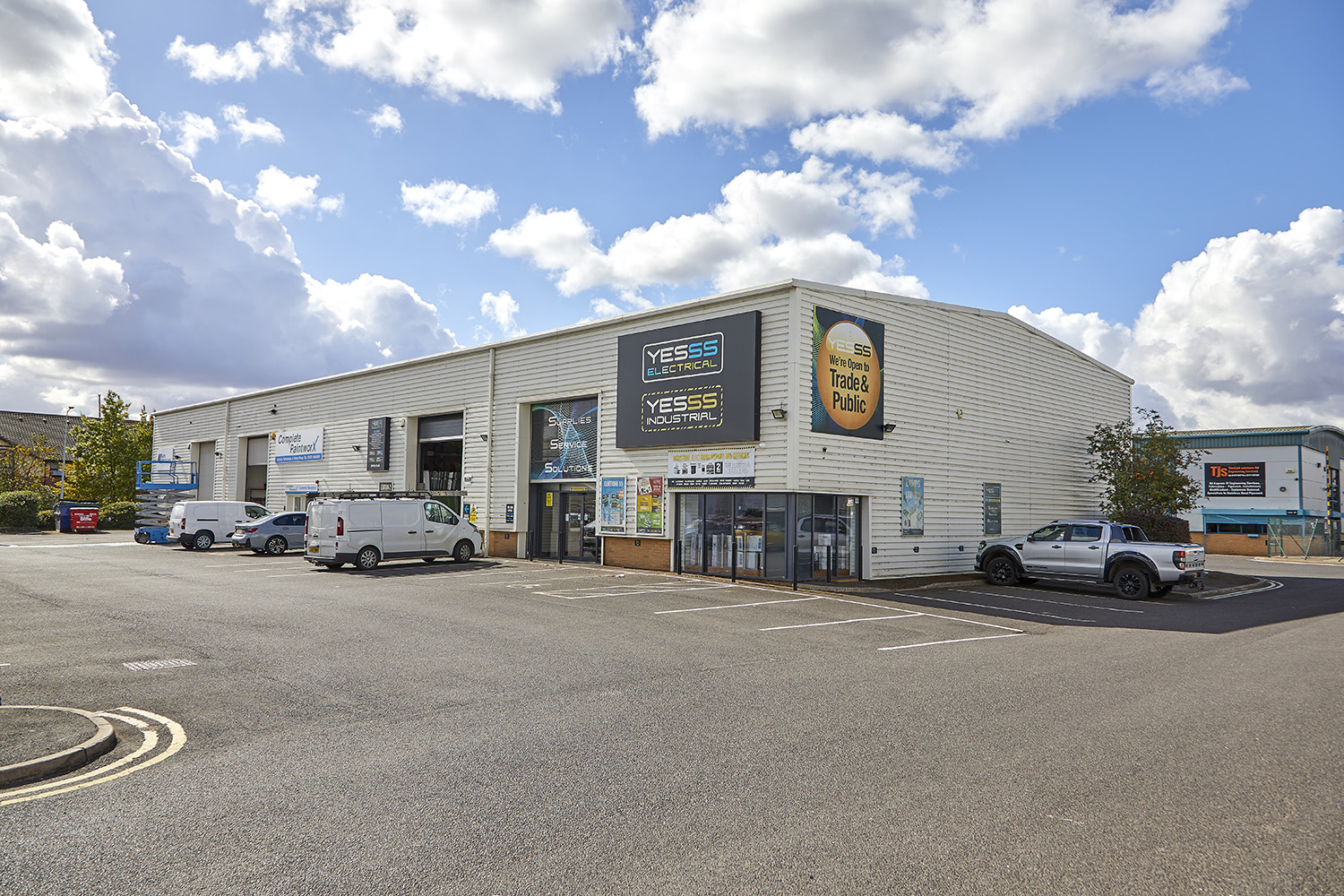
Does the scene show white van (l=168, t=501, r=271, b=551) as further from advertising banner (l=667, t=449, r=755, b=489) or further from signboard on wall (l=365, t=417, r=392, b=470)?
advertising banner (l=667, t=449, r=755, b=489)

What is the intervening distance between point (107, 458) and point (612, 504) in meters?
44.8

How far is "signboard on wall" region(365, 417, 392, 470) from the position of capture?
30656 millimetres

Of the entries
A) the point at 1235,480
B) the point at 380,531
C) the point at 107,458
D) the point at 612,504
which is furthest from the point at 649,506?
the point at 107,458

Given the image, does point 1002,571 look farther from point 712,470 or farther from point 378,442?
point 378,442

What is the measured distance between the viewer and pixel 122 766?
5.44 metres

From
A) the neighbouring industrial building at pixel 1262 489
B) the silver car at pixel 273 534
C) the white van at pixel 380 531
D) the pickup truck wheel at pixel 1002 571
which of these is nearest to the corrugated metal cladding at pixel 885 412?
the pickup truck wheel at pixel 1002 571

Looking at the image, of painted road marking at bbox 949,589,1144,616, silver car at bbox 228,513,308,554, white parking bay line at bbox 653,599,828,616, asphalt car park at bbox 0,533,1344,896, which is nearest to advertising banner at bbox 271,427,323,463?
silver car at bbox 228,513,308,554

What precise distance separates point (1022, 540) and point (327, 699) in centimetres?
1651

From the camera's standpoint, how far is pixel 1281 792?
201 inches

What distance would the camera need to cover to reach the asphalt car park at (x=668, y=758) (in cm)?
397

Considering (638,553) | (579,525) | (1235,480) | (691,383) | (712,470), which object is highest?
(691,383)

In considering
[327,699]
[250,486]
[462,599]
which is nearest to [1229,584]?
[462,599]

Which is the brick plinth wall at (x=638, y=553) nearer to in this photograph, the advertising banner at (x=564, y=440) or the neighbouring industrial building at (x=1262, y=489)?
the advertising banner at (x=564, y=440)

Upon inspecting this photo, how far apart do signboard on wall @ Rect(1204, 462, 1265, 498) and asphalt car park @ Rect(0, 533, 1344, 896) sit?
38162 millimetres
